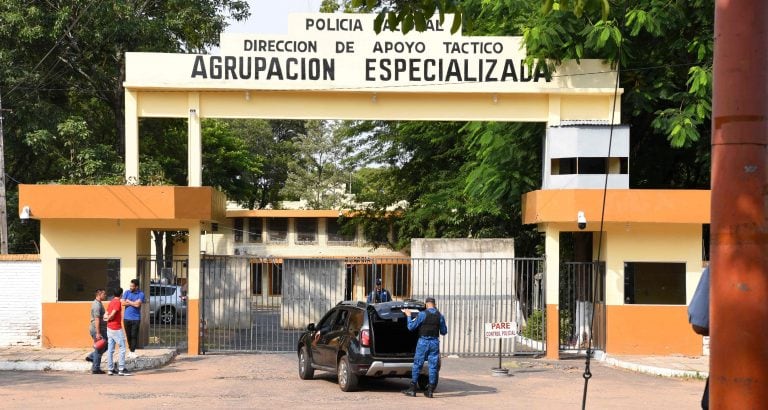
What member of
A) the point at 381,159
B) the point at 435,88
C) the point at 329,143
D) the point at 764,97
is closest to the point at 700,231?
the point at 435,88

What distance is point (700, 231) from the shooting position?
2220cm

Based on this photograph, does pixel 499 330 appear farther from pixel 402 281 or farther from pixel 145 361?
pixel 145 361

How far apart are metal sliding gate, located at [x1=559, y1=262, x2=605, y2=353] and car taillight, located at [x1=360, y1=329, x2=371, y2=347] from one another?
788 centimetres

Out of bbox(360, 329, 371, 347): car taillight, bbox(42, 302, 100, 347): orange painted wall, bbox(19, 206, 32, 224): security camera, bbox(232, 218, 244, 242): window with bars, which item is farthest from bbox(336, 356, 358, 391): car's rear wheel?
bbox(232, 218, 244, 242): window with bars

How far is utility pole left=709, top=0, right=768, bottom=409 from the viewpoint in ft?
10.4

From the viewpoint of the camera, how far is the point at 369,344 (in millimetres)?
15586

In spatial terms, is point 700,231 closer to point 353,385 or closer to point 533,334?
point 533,334

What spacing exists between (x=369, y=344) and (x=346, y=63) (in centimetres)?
891

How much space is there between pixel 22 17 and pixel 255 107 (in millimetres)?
10480

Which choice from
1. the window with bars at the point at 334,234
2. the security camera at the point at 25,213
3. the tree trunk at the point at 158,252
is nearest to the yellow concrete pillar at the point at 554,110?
the tree trunk at the point at 158,252

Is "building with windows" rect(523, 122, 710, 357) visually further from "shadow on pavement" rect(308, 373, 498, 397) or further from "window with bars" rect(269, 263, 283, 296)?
"window with bars" rect(269, 263, 283, 296)

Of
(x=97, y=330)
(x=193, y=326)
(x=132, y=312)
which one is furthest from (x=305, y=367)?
(x=193, y=326)

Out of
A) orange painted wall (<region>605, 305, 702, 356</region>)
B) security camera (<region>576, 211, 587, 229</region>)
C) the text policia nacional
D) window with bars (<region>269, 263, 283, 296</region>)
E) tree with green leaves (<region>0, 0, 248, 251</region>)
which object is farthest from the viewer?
tree with green leaves (<region>0, 0, 248, 251</region>)

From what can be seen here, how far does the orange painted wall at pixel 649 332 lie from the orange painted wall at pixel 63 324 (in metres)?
11.9
